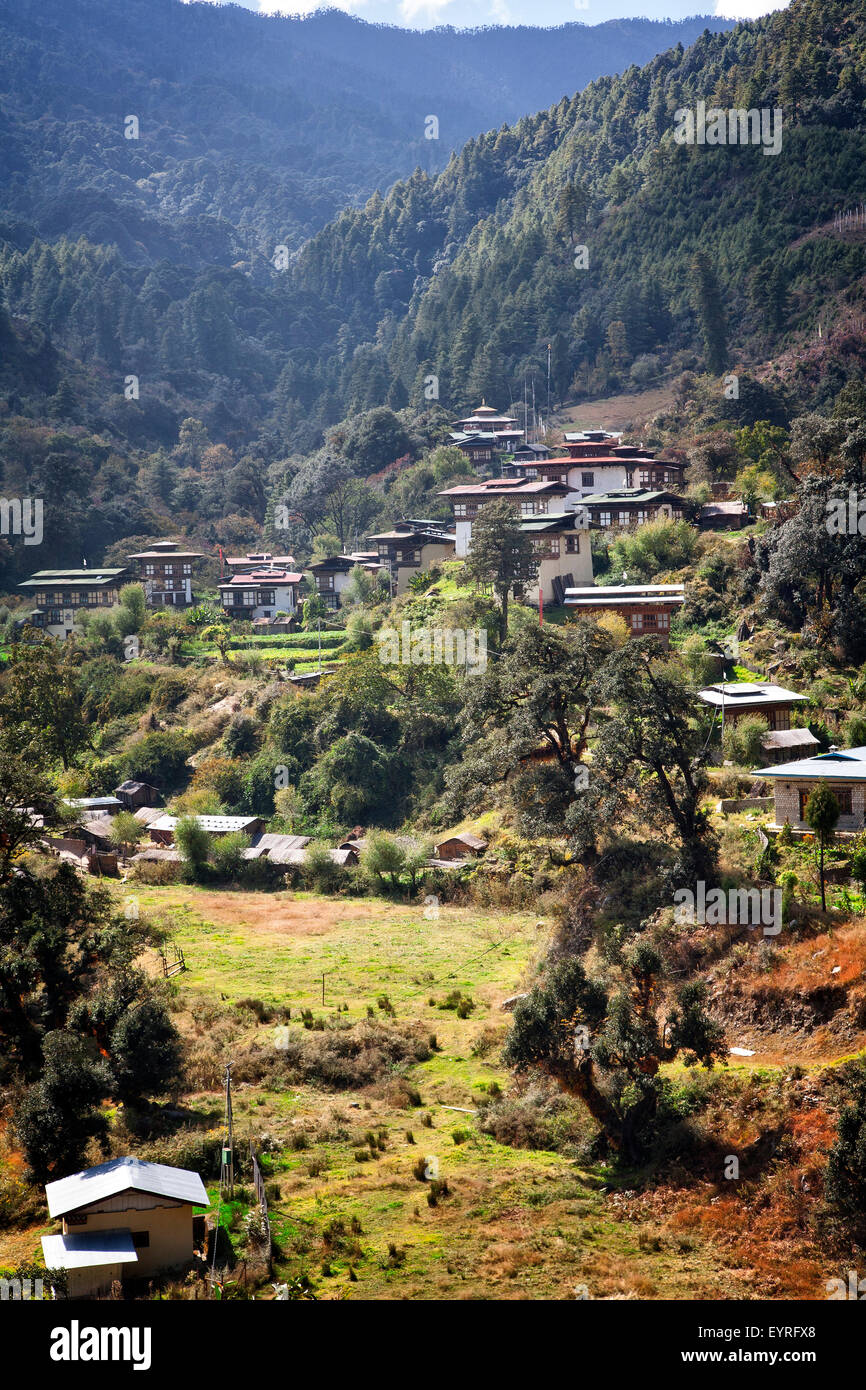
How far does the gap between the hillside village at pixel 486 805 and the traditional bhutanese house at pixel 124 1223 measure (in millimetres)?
54

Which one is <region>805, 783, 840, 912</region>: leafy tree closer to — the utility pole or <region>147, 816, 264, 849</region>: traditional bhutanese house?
the utility pole

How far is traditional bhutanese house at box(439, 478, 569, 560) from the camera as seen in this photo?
64938mm

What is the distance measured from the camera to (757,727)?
3647 cm

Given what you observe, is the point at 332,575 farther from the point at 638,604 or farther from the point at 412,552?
the point at 638,604

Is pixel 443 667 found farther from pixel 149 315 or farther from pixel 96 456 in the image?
pixel 149 315

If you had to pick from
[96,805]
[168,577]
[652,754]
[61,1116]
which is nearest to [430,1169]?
[61,1116]

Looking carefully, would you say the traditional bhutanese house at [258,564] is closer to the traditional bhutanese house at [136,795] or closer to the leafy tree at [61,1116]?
the traditional bhutanese house at [136,795]

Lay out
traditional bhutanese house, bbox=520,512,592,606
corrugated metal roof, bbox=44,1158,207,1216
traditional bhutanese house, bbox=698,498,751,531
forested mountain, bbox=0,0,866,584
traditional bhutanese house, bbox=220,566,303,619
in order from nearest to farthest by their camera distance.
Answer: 1. corrugated metal roof, bbox=44,1158,207,1216
2. traditional bhutanese house, bbox=520,512,592,606
3. traditional bhutanese house, bbox=698,498,751,531
4. traditional bhutanese house, bbox=220,566,303,619
5. forested mountain, bbox=0,0,866,584

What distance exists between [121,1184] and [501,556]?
3716 cm

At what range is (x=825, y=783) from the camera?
30266mm

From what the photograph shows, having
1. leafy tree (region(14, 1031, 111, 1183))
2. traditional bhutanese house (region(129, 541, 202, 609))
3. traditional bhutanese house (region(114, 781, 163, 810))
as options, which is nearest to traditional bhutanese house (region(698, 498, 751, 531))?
traditional bhutanese house (region(114, 781, 163, 810))

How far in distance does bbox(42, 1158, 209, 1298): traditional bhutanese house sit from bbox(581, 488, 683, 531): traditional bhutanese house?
155 feet

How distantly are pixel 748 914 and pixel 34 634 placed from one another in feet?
172
